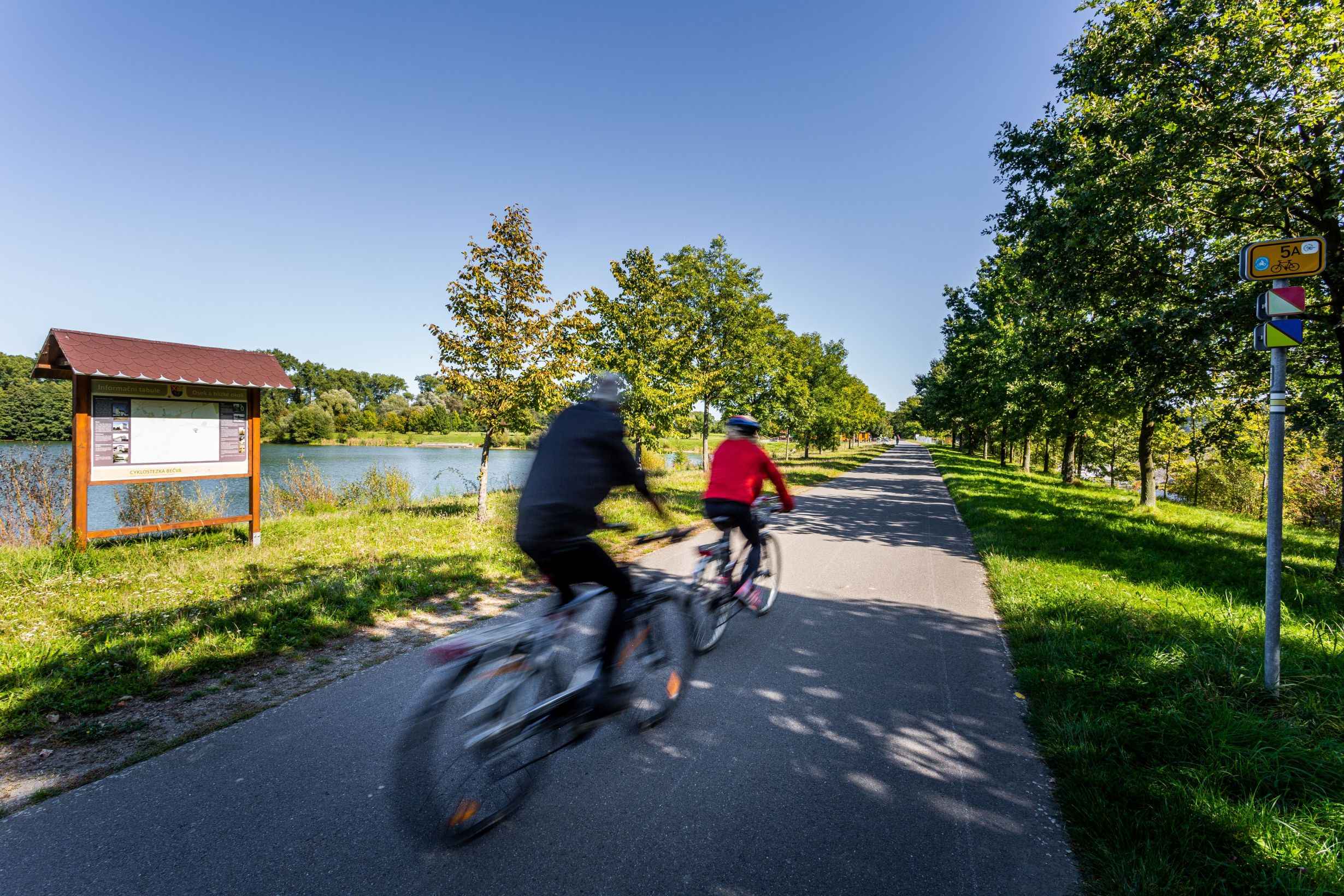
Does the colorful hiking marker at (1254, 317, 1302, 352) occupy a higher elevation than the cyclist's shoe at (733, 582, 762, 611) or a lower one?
higher

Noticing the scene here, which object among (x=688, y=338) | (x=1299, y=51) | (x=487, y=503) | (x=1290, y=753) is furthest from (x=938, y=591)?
(x=688, y=338)

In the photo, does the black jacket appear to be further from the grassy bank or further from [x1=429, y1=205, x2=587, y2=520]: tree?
[x1=429, y1=205, x2=587, y2=520]: tree

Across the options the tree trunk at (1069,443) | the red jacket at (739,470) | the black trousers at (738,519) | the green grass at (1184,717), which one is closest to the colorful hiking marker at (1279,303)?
the green grass at (1184,717)

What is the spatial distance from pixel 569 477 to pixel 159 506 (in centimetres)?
1176

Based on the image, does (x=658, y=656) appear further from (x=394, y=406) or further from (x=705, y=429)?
(x=394, y=406)

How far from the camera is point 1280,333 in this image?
3.67 m

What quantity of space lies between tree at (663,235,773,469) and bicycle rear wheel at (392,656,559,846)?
1818cm

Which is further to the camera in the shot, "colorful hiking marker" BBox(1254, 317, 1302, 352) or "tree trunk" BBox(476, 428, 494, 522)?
"tree trunk" BBox(476, 428, 494, 522)

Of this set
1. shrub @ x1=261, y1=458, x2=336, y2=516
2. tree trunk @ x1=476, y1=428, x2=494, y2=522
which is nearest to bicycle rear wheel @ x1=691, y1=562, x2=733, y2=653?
tree trunk @ x1=476, y1=428, x2=494, y2=522

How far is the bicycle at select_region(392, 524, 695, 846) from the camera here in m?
2.49

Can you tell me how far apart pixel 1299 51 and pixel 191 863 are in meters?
12.4

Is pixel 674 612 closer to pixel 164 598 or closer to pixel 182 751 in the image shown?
pixel 182 751

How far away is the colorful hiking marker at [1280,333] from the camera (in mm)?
3617

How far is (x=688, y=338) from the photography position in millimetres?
18938
